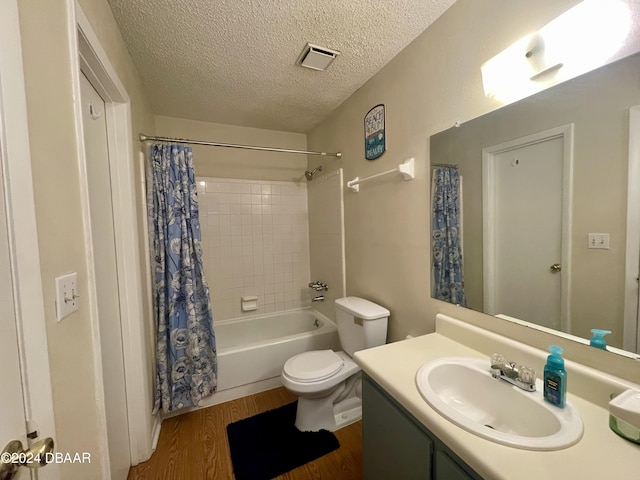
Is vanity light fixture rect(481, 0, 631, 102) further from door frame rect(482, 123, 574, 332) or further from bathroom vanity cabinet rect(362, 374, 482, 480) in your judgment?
bathroom vanity cabinet rect(362, 374, 482, 480)

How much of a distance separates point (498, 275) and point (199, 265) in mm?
1760

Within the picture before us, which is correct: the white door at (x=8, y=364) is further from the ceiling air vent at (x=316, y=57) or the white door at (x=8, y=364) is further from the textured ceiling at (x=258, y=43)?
the ceiling air vent at (x=316, y=57)

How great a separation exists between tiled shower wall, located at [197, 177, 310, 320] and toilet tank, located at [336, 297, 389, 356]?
1.11 metres

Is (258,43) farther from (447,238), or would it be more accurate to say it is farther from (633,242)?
(633,242)

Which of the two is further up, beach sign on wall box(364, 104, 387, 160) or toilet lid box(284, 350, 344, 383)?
beach sign on wall box(364, 104, 387, 160)

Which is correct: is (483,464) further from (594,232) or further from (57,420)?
(57,420)

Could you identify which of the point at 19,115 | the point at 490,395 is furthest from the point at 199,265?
the point at 490,395

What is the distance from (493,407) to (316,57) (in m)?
1.86

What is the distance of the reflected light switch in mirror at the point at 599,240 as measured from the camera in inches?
30.7

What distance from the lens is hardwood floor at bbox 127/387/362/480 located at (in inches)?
54.1

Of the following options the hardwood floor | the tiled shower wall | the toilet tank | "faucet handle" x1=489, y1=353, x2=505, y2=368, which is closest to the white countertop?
"faucet handle" x1=489, y1=353, x2=505, y2=368

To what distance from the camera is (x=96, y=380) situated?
31.5 inches

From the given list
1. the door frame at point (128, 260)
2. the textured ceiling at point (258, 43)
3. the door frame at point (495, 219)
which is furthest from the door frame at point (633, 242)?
the door frame at point (128, 260)

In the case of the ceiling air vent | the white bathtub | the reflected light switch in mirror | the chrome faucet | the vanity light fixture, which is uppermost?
the ceiling air vent
